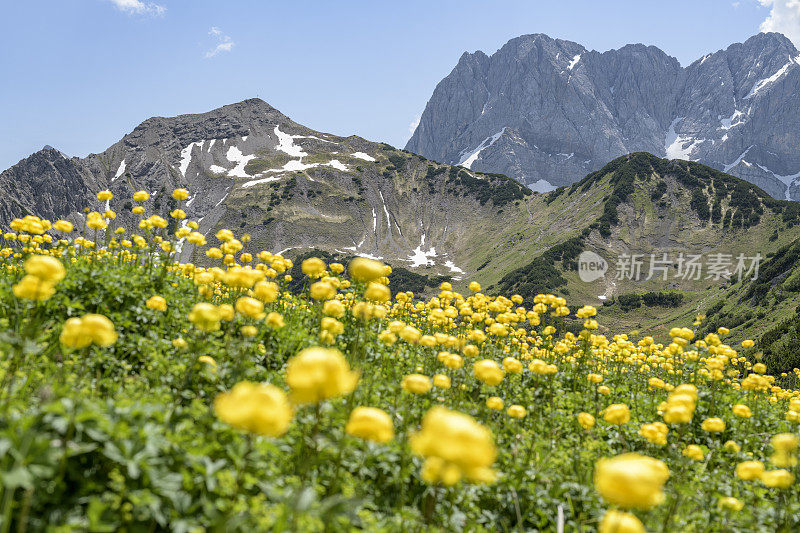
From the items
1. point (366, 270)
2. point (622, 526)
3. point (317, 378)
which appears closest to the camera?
point (317, 378)

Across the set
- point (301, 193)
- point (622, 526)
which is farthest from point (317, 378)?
point (301, 193)

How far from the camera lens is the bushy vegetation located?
2057 mm

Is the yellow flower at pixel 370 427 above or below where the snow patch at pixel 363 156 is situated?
below

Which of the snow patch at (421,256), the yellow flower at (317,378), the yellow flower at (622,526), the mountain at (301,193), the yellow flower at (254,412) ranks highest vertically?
the mountain at (301,193)

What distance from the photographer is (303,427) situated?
341 cm

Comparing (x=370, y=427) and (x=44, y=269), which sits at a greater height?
(x=44, y=269)

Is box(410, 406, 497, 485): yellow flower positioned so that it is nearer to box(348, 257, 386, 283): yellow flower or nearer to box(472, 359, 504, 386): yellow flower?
box(348, 257, 386, 283): yellow flower

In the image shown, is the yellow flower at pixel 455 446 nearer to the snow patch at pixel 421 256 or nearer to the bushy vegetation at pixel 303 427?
the bushy vegetation at pixel 303 427

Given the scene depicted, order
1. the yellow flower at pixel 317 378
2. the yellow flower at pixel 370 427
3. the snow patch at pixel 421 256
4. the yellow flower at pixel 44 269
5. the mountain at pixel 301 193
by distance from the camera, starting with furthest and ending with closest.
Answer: the mountain at pixel 301 193 < the snow patch at pixel 421 256 < the yellow flower at pixel 44 269 < the yellow flower at pixel 370 427 < the yellow flower at pixel 317 378

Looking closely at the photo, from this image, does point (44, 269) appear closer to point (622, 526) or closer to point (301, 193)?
point (622, 526)

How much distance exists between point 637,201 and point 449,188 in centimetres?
5851

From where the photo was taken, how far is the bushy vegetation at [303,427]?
206 cm

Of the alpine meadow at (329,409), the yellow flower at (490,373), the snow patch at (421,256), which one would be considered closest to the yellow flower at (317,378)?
the alpine meadow at (329,409)

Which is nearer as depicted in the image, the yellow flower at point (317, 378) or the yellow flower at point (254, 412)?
the yellow flower at point (254, 412)
